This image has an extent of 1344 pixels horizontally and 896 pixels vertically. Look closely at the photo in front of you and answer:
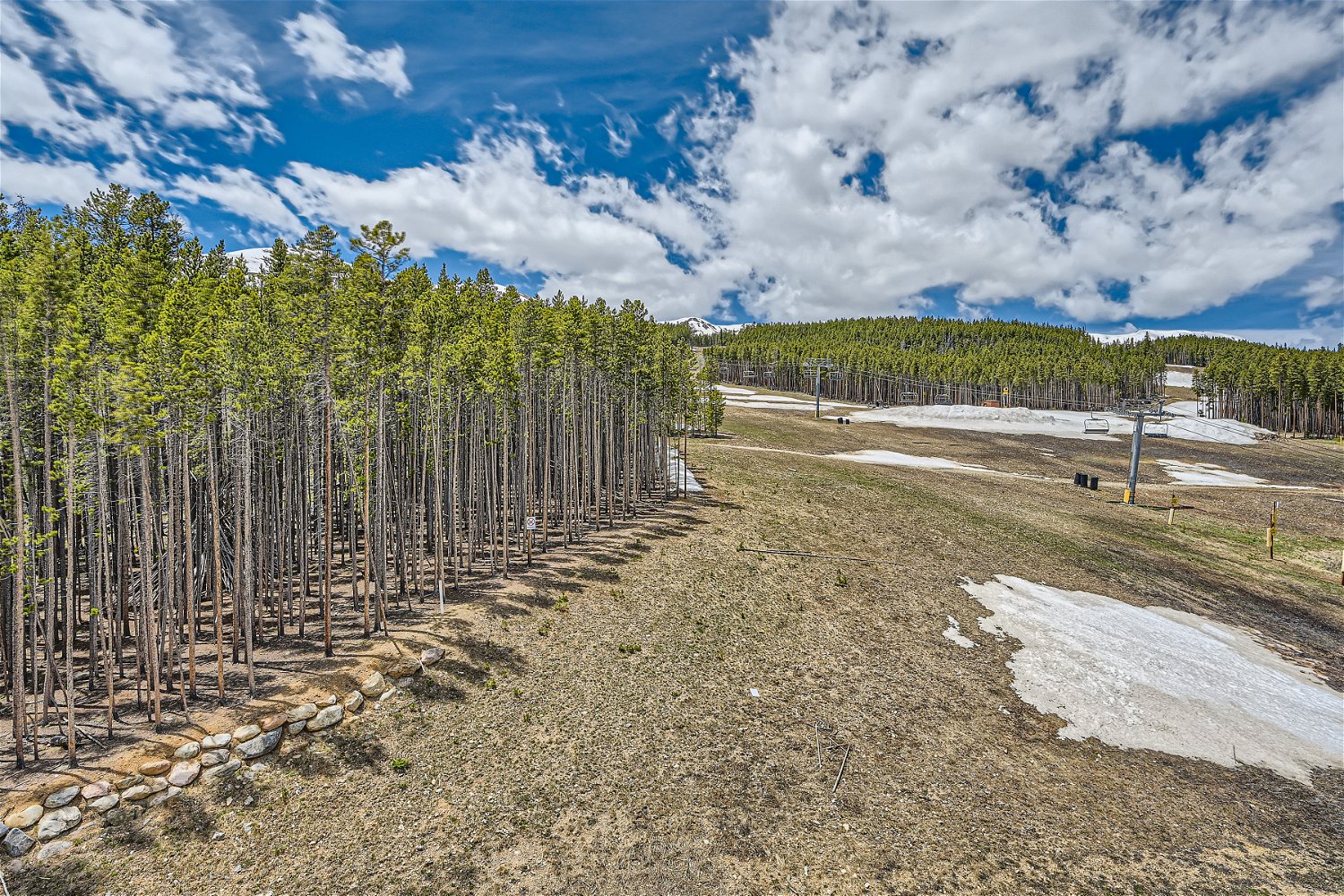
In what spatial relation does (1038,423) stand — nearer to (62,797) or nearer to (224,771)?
(224,771)

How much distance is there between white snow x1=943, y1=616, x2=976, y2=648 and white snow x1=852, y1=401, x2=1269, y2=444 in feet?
244

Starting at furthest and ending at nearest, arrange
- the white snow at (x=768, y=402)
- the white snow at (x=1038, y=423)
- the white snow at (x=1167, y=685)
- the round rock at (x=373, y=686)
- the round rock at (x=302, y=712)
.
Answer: the white snow at (x=768, y=402), the white snow at (x=1038, y=423), the white snow at (x=1167, y=685), the round rock at (x=373, y=686), the round rock at (x=302, y=712)

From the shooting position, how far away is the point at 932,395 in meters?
136

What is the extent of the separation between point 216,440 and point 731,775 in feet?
64.5

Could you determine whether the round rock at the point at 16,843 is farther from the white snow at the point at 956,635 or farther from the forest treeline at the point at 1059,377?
the forest treeline at the point at 1059,377

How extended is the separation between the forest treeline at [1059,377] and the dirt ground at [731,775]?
111228 millimetres

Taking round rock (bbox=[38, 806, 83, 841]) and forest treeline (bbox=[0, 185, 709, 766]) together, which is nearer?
round rock (bbox=[38, 806, 83, 841])

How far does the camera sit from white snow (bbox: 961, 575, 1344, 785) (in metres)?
15.9

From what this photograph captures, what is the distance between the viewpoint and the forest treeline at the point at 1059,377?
316 ft

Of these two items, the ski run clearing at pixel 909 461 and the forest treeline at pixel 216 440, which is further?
the ski run clearing at pixel 909 461

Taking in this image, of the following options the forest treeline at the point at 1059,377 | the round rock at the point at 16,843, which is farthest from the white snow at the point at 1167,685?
the forest treeline at the point at 1059,377

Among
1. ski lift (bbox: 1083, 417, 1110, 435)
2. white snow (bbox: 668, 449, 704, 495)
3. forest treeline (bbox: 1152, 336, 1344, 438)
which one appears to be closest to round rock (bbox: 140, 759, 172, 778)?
white snow (bbox: 668, 449, 704, 495)

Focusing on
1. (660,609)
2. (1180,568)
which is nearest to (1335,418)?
(1180,568)

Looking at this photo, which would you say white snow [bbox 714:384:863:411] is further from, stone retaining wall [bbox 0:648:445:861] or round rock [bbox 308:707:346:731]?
stone retaining wall [bbox 0:648:445:861]
